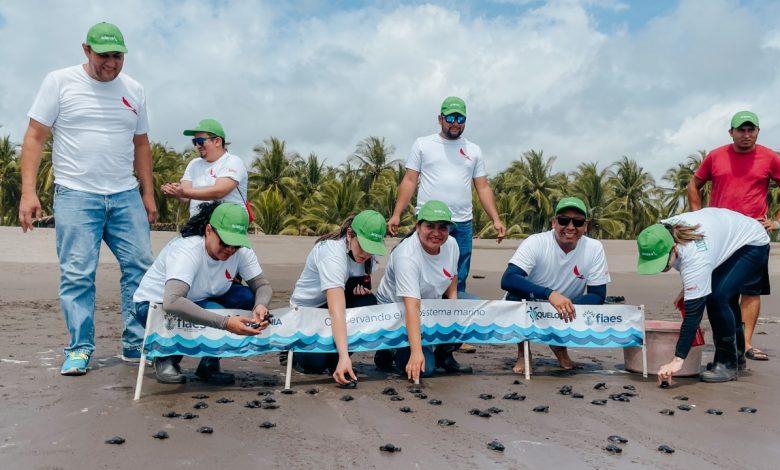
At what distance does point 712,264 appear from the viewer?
17.0ft

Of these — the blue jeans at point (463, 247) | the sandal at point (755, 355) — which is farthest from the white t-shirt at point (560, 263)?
the sandal at point (755, 355)

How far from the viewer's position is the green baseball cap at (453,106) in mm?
6417

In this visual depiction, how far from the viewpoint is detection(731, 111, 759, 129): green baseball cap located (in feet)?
19.8

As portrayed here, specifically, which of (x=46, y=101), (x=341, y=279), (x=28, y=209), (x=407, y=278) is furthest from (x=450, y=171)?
(x=28, y=209)

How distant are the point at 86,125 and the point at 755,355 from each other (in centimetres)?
538

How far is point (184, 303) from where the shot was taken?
457 cm

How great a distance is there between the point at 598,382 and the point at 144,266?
3.24 meters

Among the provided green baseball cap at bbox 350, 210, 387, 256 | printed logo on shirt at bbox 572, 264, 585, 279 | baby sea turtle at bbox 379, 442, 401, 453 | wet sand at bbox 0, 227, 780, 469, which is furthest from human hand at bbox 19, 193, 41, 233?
printed logo on shirt at bbox 572, 264, 585, 279

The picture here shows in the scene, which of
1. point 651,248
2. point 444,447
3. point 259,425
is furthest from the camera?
point 651,248

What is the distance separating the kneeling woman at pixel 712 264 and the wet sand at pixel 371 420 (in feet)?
0.87

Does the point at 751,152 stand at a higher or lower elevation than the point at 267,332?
higher

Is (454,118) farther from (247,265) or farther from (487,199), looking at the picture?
(247,265)

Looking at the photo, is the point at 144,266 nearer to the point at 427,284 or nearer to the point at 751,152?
the point at 427,284

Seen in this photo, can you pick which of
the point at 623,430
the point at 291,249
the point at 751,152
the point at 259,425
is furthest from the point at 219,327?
the point at 291,249
